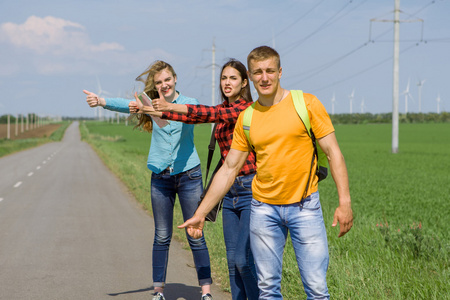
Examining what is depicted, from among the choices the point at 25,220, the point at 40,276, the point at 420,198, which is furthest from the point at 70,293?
the point at 420,198

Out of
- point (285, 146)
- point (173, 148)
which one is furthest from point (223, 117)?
point (173, 148)

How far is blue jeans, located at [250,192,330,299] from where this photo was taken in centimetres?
296

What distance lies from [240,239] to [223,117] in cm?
85

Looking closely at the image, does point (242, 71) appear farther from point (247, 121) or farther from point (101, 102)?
point (101, 102)

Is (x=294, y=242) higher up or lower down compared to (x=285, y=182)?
lower down

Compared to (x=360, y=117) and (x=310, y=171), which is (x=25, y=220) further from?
(x=360, y=117)

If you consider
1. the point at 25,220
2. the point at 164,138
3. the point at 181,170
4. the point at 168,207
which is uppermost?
the point at 164,138

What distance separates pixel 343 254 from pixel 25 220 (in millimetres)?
6339

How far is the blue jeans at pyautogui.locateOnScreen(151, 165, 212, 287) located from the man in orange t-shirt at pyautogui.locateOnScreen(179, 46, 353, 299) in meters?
1.32

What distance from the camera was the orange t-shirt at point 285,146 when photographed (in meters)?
2.90

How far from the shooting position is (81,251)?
6906mm

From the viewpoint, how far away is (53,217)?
988 centimetres

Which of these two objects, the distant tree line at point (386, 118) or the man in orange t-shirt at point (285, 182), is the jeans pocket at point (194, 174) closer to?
the man in orange t-shirt at point (285, 182)

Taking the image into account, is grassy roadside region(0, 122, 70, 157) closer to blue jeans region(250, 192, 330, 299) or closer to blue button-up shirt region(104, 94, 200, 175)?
blue button-up shirt region(104, 94, 200, 175)
